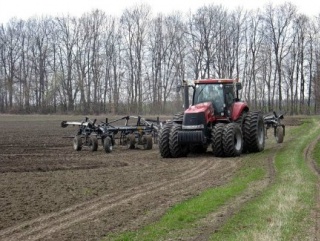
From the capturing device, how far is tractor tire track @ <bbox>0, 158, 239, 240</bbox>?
7395 mm

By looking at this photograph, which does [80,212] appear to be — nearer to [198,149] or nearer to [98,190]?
[98,190]

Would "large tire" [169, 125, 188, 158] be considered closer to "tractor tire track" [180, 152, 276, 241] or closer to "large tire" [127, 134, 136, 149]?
"large tire" [127, 134, 136, 149]

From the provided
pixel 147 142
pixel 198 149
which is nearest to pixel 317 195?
pixel 198 149

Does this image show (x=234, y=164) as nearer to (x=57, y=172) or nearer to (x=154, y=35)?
(x=57, y=172)

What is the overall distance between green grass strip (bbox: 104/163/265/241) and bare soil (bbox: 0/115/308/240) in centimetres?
22

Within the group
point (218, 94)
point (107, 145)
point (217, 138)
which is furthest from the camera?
point (107, 145)

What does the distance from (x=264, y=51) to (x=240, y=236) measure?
226 ft

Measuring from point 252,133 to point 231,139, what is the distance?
1.95 metres

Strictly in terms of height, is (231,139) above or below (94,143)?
above

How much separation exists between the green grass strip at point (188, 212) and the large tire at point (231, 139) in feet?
16.3

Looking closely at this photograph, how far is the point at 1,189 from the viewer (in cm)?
1096

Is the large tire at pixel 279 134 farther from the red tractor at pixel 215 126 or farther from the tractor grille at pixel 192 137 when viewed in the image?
the tractor grille at pixel 192 137

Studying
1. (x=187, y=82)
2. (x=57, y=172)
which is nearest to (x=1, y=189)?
(x=57, y=172)

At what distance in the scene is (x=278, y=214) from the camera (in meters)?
7.84
